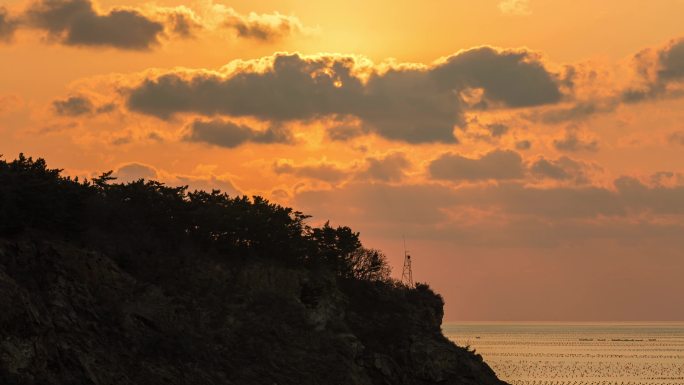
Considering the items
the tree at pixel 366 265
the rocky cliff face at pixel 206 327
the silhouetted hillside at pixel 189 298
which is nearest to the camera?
the rocky cliff face at pixel 206 327

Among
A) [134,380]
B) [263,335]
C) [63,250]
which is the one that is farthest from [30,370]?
[263,335]

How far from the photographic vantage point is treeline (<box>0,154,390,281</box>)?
81062mm

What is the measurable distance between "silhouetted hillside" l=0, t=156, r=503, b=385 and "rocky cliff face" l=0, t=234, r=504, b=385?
0.43 ft

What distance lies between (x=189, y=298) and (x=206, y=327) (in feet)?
12.2

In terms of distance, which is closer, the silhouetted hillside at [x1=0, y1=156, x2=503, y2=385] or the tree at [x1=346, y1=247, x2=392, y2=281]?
the silhouetted hillside at [x1=0, y1=156, x2=503, y2=385]

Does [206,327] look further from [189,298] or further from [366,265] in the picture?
[366,265]

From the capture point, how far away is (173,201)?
103125 millimetres

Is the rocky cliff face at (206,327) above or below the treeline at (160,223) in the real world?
below

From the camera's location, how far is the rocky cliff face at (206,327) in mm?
68500

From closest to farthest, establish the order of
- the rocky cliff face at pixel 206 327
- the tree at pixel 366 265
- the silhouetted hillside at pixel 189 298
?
the rocky cliff face at pixel 206 327
the silhouetted hillside at pixel 189 298
the tree at pixel 366 265

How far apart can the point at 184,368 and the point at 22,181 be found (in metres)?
21.5

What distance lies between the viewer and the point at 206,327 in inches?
3430

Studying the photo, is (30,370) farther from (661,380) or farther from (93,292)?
(661,380)

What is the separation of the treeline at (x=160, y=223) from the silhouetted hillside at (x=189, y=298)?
155 millimetres
